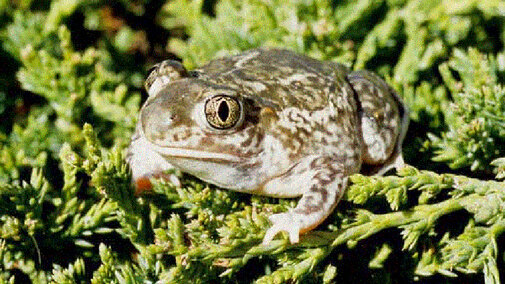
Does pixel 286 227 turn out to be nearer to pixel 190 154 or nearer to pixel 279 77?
pixel 190 154

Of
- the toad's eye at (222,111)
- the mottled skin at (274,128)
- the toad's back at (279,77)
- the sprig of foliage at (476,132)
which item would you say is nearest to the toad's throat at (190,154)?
the mottled skin at (274,128)

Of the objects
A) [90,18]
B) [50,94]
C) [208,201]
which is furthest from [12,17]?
[208,201]

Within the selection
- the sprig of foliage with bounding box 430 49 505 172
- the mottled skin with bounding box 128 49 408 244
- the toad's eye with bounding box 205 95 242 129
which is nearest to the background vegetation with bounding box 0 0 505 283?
the sprig of foliage with bounding box 430 49 505 172

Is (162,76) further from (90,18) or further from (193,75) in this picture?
(90,18)

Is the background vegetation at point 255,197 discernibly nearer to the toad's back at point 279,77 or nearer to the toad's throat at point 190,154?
the toad's throat at point 190,154

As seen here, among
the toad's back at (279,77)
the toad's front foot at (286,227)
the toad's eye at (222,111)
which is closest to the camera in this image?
the toad's front foot at (286,227)
